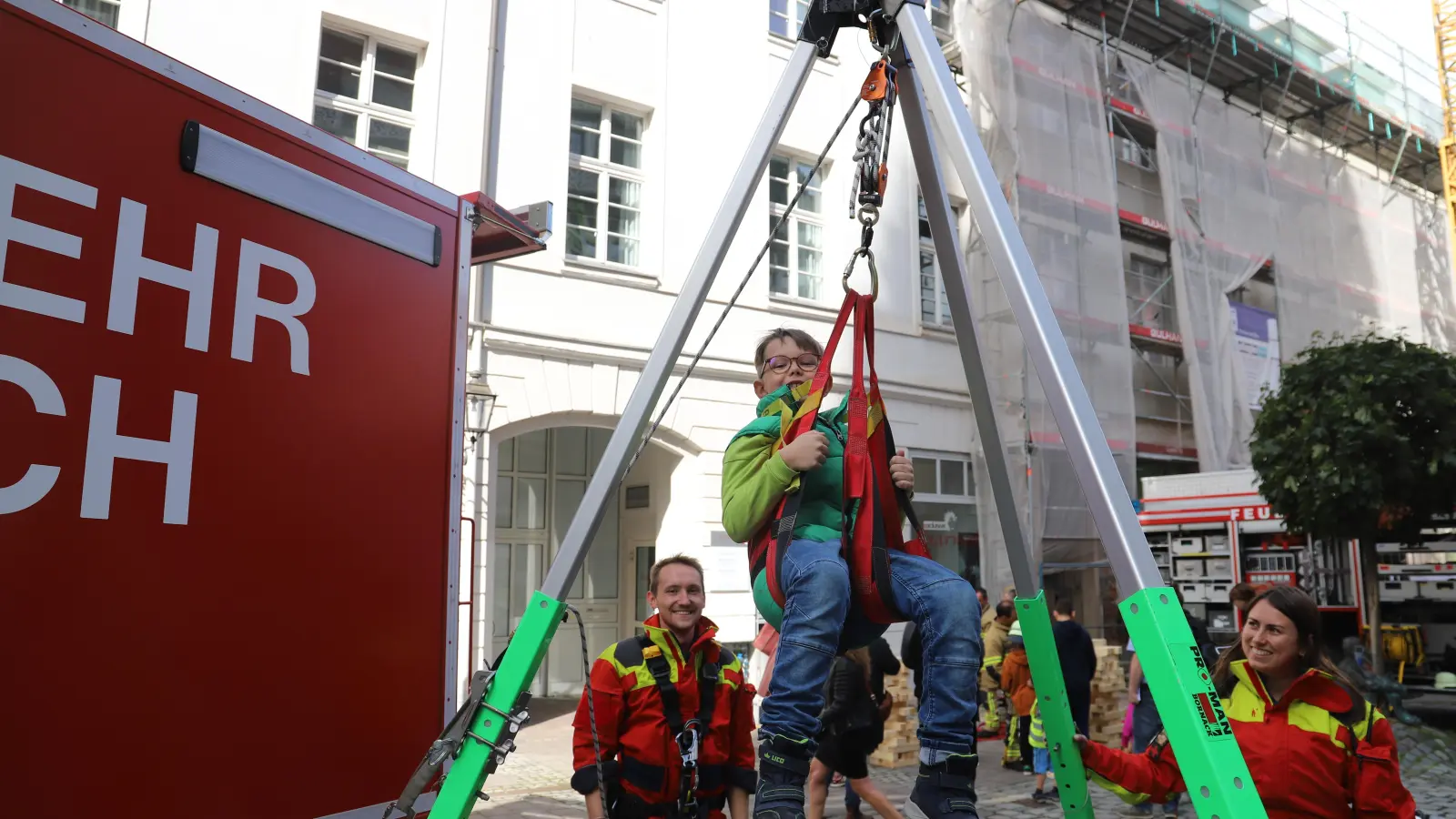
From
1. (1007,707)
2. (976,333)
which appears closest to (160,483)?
(976,333)

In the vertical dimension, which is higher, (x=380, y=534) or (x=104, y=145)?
(x=104, y=145)

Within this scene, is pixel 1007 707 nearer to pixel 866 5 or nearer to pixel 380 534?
pixel 380 534

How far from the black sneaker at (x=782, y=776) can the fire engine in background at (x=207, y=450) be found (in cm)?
159

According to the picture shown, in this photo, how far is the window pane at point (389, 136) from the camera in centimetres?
1148

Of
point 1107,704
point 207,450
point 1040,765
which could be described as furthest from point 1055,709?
point 1107,704

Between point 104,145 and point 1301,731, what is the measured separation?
3664mm

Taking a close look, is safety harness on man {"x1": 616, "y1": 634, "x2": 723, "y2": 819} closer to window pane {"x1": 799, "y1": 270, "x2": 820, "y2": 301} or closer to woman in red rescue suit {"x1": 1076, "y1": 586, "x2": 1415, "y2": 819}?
woman in red rescue suit {"x1": 1076, "y1": 586, "x2": 1415, "y2": 819}

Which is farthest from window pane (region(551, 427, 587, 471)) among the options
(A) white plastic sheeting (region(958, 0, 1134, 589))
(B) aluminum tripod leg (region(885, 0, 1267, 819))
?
(B) aluminum tripod leg (region(885, 0, 1267, 819))

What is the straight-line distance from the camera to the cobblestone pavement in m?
7.68

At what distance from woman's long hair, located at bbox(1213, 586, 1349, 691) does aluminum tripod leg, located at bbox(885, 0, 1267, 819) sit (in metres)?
1.57

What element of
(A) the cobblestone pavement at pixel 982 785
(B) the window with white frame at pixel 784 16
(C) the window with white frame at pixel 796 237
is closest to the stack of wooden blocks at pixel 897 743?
(A) the cobblestone pavement at pixel 982 785

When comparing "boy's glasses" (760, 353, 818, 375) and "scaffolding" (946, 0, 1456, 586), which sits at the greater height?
"scaffolding" (946, 0, 1456, 586)

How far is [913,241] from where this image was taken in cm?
1584

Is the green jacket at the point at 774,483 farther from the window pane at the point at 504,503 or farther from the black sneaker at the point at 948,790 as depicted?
the window pane at the point at 504,503
